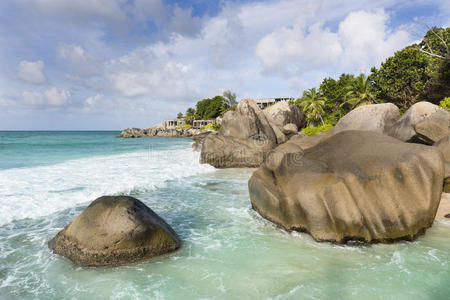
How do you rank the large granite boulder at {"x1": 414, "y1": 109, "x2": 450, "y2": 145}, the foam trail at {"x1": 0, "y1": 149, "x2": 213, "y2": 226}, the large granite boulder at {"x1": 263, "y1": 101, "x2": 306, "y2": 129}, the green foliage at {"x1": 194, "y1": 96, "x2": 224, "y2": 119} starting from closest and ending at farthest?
the foam trail at {"x1": 0, "y1": 149, "x2": 213, "y2": 226}
the large granite boulder at {"x1": 414, "y1": 109, "x2": 450, "y2": 145}
the large granite boulder at {"x1": 263, "y1": 101, "x2": 306, "y2": 129}
the green foliage at {"x1": 194, "y1": 96, "x2": 224, "y2": 119}

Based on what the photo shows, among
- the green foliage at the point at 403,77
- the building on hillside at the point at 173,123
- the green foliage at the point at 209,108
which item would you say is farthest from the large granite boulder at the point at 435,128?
the building on hillside at the point at 173,123

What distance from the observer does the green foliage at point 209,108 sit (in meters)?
78.2

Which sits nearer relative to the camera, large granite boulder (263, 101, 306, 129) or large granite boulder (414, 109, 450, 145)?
large granite boulder (414, 109, 450, 145)

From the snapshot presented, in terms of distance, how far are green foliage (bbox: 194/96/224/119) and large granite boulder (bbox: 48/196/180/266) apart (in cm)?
7152

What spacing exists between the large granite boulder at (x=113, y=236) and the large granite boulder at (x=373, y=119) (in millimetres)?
14714

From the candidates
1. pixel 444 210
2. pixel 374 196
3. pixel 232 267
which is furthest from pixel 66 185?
pixel 444 210

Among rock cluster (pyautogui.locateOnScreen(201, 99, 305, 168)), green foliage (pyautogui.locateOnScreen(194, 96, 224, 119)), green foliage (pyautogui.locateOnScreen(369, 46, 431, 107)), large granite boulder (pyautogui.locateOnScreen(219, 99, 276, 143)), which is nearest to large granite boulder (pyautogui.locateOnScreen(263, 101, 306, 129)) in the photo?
rock cluster (pyautogui.locateOnScreen(201, 99, 305, 168))

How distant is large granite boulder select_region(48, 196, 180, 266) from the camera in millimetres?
4824

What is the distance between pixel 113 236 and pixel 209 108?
248ft

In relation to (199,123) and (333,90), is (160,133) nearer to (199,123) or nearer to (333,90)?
(199,123)

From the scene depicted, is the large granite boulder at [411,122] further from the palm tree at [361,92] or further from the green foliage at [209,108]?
the green foliage at [209,108]

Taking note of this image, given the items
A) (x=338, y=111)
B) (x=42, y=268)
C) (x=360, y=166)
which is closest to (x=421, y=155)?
(x=360, y=166)

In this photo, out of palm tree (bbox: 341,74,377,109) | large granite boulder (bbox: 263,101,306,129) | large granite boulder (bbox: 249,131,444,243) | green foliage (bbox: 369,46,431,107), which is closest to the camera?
large granite boulder (bbox: 249,131,444,243)

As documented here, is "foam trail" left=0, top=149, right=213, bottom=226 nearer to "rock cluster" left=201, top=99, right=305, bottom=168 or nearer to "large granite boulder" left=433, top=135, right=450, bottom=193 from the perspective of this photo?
"rock cluster" left=201, top=99, right=305, bottom=168
